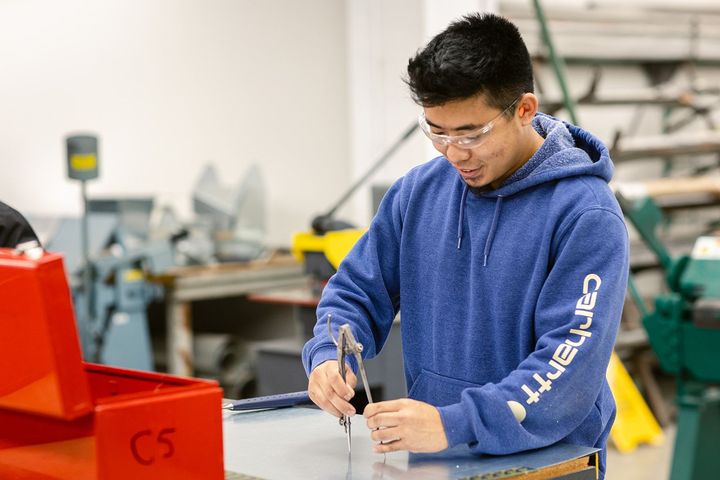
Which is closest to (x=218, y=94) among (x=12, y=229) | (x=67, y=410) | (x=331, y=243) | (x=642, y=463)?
(x=331, y=243)

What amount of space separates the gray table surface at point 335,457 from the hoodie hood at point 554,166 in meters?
0.32

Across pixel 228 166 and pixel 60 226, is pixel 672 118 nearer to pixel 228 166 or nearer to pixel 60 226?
pixel 228 166

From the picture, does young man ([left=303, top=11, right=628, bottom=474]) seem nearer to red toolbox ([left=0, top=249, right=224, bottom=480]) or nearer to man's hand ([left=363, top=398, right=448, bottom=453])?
man's hand ([left=363, top=398, right=448, bottom=453])

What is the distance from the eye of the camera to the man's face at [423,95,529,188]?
144 cm

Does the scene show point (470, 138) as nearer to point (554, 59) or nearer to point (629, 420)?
point (554, 59)

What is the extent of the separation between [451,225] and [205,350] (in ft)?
10.9

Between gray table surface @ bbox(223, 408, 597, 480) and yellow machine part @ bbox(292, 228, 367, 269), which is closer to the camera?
gray table surface @ bbox(223, 408, 597, 480)

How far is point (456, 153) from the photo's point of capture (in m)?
1.47

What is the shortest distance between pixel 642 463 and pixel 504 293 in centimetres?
304

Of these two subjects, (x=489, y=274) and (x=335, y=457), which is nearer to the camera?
(x=335, y=457)

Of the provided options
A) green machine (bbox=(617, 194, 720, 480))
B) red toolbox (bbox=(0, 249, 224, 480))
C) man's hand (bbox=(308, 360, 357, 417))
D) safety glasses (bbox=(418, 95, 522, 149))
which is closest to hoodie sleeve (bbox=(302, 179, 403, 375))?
man's hand (bbox=(308, 360, 357, 417))

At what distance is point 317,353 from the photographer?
156 centimetres

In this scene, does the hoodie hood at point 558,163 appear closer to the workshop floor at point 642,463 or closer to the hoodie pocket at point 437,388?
the hoodie pocket at point 437,388

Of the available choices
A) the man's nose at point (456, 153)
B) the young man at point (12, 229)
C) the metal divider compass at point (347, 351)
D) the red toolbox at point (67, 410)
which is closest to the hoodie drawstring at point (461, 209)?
the man's nose at point (456, 153)
